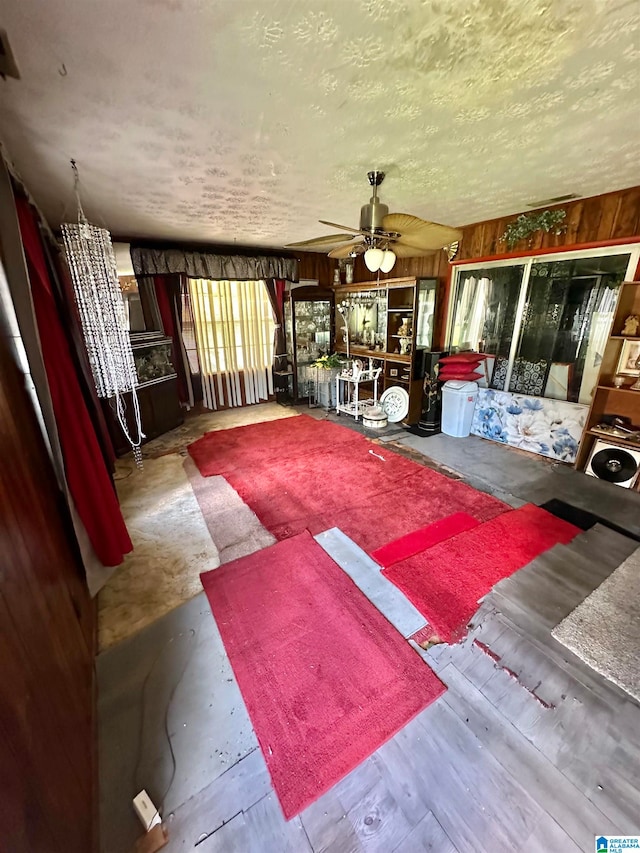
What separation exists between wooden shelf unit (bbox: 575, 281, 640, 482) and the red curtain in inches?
151

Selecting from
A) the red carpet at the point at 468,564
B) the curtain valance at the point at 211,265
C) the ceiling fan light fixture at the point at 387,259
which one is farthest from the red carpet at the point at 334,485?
the curtain valance at the point at 211,265

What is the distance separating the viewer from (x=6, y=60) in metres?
1.07

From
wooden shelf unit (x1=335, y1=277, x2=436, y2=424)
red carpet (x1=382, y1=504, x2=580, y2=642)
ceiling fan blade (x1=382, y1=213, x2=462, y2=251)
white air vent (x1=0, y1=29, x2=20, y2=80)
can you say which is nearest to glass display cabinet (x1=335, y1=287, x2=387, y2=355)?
wooden shelf unit (x1=335, y1=277, x2=436, y2=424)

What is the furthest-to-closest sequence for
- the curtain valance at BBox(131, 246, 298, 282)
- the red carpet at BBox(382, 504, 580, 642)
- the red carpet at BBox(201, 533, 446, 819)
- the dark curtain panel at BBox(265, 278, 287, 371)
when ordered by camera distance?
1. the dark curtain panel at BBox(265, 278, 287, 371)
2. the curtain valance at BBox(131, 246, 298, 282)
3. the red carpet at BBox(382, 504, 580, 642)
4. the red carpet at BBox(201, 533, 446, 819)

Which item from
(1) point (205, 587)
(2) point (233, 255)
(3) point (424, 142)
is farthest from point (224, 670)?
(2) point (233, 255)

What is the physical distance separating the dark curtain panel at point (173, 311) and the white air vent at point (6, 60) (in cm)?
327

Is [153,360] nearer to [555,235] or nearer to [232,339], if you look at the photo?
[232,339]

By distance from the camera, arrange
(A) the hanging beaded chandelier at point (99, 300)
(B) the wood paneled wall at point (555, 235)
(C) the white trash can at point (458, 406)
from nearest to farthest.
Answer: (A) the hanging beaded chandelier at point (99, 300) < (B) the wood paneled wall at point (555, 235) < (C) the white trash can at point (458, 406)

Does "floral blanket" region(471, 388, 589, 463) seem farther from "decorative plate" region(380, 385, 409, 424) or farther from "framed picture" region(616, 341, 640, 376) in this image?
"decorative plate" region(380, 385, 409, 424)

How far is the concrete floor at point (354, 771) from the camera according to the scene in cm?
99

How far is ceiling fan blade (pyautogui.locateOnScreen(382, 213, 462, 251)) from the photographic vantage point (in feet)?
6.14

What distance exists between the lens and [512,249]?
11.0ft

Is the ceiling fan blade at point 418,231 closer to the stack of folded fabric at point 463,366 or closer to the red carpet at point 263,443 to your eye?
the stack of folded fabric at point 463,366

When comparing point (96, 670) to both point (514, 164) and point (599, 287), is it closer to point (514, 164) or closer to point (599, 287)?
point (514, 164)
